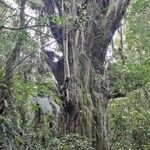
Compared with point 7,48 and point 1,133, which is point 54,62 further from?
point 1,133

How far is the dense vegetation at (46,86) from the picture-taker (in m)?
6.07

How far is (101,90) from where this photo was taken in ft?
36.2

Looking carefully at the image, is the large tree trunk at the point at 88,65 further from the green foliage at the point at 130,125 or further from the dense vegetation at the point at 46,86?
the green foliage at the point at 130,125

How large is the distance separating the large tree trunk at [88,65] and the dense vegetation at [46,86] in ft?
0.73

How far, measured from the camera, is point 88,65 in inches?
427

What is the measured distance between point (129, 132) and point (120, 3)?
4656mm

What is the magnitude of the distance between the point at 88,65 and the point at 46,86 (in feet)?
10.8

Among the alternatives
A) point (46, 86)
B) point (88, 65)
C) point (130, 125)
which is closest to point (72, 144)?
point (46, 86)

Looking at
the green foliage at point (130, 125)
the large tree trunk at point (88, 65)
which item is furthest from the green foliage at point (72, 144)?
the green foliage at point (130, 125)

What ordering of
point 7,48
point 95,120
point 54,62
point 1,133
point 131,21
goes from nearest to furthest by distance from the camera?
point 1,133, point 7,48, point 95,120, point 54,62, point 131,21

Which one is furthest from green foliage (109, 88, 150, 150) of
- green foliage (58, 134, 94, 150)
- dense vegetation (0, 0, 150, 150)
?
green foliage (58, 134, 94, 150)

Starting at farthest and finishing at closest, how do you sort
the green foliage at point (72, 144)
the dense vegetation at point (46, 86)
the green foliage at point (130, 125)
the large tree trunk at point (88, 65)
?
the green foliage at point (130, 125) < the large tree trunk at point (88, 65) < the green foliage at point (72, 144) < the dense vegetation at point (46, 86)

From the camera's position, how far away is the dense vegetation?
6073 mm

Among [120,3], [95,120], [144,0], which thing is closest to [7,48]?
[95,120]
